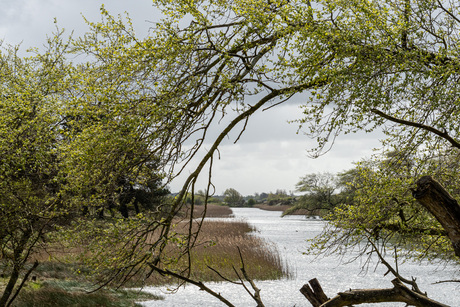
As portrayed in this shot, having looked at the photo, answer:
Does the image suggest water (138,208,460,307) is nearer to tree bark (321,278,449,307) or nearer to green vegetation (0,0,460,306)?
green vegetation (0,0,460,306)

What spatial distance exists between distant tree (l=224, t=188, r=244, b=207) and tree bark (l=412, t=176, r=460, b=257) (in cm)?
11908

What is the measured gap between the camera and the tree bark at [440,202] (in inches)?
128

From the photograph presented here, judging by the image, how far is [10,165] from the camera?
9.29 meters

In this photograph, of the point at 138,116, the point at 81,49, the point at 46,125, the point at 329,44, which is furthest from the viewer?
the point at 46,125

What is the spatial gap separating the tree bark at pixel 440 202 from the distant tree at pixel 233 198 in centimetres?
11908

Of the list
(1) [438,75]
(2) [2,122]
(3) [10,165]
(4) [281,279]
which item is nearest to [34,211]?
(3) [10,165]

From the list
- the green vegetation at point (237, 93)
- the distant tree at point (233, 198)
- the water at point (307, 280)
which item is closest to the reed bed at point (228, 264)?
the water at point (307, 280)

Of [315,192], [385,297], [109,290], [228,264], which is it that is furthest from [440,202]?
[315,192]

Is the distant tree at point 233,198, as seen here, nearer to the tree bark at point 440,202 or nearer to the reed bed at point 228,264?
the reed bed at point 228,264

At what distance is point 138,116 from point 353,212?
472 cm

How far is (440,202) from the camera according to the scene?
329 centimetres

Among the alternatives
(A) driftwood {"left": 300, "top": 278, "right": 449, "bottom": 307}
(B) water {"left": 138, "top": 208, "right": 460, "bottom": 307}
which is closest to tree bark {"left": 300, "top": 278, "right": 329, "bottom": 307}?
(A) driftwood {"left": 300, "top": 278, "right": 449, "bottom": 307}

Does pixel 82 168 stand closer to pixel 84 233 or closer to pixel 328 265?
pixel 84 233

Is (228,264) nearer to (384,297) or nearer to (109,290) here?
(109,290)
